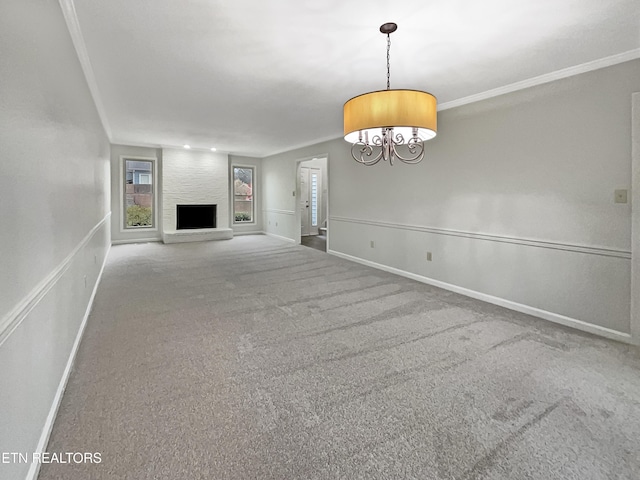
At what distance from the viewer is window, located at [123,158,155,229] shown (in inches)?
299

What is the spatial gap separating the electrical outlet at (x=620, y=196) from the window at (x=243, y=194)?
8.29 meters

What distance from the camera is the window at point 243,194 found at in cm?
931

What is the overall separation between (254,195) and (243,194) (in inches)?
13.0

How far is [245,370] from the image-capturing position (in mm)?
2176

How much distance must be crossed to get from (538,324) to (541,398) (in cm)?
138

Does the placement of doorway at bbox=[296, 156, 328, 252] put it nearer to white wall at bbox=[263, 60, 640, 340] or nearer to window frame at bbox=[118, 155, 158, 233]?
window frame at bbox=[118, 155, 158, 233]

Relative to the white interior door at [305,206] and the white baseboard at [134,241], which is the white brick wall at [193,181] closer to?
the white baseboard at [134,241]

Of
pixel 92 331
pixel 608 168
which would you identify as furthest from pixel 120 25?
pixel 608 168

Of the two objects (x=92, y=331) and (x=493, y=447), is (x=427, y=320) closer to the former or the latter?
(x=493, y=447)

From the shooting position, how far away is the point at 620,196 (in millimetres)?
2664

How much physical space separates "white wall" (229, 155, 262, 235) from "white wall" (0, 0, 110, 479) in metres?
6.71

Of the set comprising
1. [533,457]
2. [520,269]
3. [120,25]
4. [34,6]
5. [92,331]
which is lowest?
[533,457]

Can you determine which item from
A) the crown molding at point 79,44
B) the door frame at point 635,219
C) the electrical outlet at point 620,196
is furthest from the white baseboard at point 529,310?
the crown molding at point 79,44

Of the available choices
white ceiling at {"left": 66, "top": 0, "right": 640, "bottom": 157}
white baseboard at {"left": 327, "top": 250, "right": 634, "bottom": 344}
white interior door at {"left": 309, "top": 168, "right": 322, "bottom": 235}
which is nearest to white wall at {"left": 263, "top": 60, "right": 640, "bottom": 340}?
white baseboard at {"left": 327, "top": 250, "right": 634, "bottom": 344}
